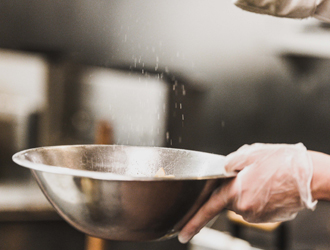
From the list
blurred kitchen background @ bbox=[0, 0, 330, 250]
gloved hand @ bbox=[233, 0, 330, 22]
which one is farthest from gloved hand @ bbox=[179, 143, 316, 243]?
blurred kitchen background @ bbox=[0, 0, 330, 250]

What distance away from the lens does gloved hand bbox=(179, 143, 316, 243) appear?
62 cm

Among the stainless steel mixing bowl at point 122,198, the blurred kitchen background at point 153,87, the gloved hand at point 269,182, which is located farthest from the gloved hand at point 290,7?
the blurred kitchen background at point 153,87

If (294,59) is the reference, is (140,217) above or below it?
below

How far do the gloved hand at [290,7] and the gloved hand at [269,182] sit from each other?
0.38 m

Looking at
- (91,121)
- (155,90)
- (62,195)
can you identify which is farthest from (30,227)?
(62,195)

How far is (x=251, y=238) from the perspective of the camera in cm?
221

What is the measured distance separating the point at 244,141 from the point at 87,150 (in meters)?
1.87

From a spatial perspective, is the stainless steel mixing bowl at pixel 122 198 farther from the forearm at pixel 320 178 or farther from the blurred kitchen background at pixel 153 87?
the blurred kitchen background at pixel 153 87

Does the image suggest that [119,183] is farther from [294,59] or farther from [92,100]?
[294,59]

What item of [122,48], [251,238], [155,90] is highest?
[122,48]

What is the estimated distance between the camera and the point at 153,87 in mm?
2174

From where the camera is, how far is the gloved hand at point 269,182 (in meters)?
0.62

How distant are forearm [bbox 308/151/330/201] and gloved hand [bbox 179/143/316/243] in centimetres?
2

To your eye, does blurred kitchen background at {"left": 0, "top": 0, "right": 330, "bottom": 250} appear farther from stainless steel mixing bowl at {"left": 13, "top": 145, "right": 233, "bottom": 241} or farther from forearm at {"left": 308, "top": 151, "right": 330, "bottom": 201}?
stainless steel mixing bowl at {"left": 13, "top": 145, "right": 233, "bottom": 241}
